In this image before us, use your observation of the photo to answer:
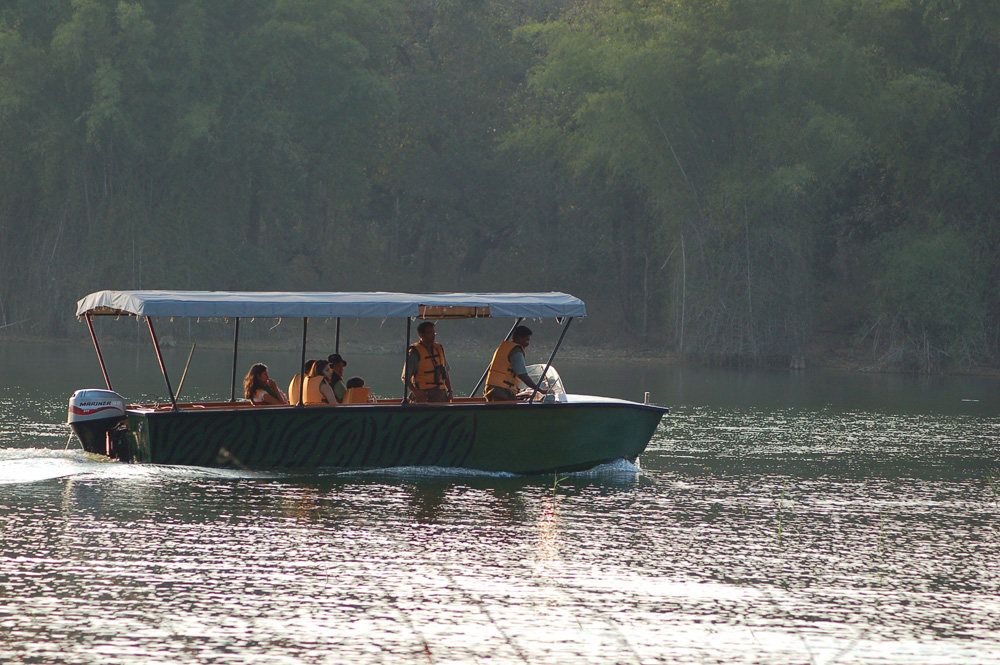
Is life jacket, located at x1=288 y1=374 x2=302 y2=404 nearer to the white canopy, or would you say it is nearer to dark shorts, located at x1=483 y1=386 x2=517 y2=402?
the white canopy

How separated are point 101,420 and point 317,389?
2187 mm

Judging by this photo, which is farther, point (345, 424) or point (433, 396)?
point (433, 396)

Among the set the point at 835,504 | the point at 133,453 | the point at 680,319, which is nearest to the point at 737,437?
the point at 835,504

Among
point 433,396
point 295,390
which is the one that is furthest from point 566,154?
point 295,390

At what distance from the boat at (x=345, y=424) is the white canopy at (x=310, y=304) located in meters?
0.01

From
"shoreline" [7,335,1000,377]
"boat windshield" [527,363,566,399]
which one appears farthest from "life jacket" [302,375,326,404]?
"shoreline" [7,335,1000,377]

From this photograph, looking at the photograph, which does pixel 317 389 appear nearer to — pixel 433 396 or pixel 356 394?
pixel 356 394

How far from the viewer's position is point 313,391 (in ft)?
49.2

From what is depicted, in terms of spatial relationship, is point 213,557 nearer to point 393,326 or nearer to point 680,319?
point 680,319

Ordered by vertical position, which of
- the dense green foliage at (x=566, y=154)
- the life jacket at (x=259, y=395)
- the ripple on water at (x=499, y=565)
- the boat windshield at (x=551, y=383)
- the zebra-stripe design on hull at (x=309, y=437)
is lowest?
the ripple on water at (x=499, y=565)

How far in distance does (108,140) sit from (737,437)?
2606 cm

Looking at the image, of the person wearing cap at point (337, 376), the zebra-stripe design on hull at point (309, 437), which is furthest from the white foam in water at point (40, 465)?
the person wearing cap at point (337, 376)

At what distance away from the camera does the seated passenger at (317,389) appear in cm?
1498

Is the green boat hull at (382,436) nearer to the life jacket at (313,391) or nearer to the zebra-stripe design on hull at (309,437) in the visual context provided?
the zebra-stripe design on hull at (309,437)
